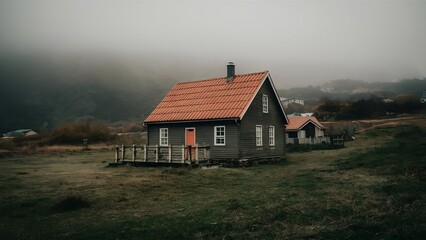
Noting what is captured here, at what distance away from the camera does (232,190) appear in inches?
669

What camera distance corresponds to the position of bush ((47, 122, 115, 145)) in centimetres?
7056

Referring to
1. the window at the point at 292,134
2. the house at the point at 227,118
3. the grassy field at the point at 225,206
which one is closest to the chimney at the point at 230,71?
the house at the point at 227,118

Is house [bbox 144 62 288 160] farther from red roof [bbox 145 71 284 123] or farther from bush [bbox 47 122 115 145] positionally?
bush [bbox 47 122 115 145]

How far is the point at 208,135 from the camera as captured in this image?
29.8 metres

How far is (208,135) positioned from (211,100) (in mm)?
3571

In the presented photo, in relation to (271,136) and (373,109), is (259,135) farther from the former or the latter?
(373,109)

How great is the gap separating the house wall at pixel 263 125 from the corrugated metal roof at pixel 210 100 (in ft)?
3.75

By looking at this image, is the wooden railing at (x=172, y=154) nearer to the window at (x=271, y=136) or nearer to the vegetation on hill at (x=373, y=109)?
the window at (x=271, y=136)

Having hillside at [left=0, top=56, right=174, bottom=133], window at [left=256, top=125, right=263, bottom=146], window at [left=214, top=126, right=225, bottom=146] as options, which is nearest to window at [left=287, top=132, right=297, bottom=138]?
window at [left=256, top=125, right=263, bottom=146]

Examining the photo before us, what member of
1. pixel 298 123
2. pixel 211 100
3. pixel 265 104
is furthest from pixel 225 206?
pixel 298 123

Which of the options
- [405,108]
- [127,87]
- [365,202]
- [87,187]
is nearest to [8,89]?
[127,87]

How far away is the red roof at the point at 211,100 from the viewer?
29.2 metres

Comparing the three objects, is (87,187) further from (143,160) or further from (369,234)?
(369,234)

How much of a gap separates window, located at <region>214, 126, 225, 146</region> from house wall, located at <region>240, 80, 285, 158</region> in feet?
4.96
